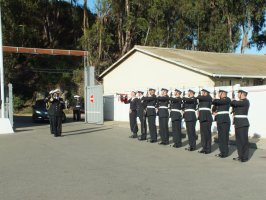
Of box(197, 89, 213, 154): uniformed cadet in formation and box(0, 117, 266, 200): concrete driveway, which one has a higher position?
box(197, 89, 213, 154): uniformed cadet in formation

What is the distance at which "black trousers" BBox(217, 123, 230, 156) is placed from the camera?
1254 centimetres

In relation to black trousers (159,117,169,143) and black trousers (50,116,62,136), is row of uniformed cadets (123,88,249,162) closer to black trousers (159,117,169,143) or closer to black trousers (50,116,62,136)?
black trousers (159,117,169,143)

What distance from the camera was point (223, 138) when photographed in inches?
495

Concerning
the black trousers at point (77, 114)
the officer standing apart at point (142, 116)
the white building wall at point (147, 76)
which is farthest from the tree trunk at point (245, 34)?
the officer standing apart at point (142, 116)

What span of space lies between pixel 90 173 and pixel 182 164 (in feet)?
8.12

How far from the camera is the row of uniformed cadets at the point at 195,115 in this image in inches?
470

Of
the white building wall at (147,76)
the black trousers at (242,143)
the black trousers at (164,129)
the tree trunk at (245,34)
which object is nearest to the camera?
the black trousers at (242,143)

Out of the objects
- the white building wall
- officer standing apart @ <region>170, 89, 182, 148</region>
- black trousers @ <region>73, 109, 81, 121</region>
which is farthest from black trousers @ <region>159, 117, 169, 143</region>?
black trousers @ <region>73, 109, 81, 121</region>

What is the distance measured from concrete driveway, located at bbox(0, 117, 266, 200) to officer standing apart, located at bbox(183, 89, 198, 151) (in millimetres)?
402

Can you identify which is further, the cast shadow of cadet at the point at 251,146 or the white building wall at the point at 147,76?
the white building wall at the point at 147,76

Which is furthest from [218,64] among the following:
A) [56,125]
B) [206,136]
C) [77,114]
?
[206,136]

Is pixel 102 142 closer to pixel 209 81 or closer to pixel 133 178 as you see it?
pixel 133 178

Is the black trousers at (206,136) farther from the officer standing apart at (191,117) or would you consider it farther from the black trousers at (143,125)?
the black trousers at (143,125)

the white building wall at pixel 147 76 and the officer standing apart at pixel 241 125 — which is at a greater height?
the white building wall at pixel 147 76
